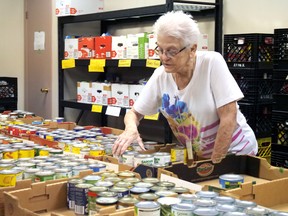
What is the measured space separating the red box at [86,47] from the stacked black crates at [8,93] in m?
0.79

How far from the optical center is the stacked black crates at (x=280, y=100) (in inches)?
128

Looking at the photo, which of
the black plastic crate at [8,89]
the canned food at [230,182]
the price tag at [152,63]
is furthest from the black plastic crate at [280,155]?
the black plastic crate at [8,89]

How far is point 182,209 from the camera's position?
1337 mm

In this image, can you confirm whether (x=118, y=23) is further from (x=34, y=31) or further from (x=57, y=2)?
(x=34, y=31)

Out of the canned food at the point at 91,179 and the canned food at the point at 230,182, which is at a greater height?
the canned food at the point at 91,179

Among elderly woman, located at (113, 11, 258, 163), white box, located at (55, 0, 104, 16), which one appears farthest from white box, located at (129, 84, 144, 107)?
elderly woman, located at (113, 11, 258, 163)

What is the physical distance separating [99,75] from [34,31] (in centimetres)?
113

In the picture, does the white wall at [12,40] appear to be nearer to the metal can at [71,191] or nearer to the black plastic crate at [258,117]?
the black plastic crate at [258,117]

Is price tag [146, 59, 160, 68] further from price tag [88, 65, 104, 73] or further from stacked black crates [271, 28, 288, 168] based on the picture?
stacked black crates [271, 28, 288, 168]

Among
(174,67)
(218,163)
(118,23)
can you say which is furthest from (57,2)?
(218,163)

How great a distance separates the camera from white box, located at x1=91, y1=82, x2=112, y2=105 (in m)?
4.59

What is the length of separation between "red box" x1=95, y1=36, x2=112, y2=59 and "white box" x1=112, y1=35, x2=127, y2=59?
57 millimetres

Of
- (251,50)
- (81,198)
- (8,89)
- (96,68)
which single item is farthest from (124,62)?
(81,198)

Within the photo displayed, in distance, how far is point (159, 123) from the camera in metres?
5.05
